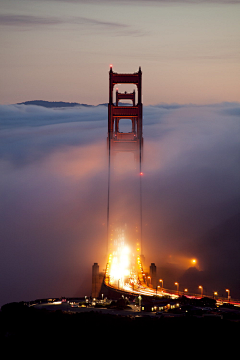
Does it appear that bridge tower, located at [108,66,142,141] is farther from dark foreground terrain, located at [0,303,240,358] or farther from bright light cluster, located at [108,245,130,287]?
dark foreground terrain, located at [0,303,240,358]

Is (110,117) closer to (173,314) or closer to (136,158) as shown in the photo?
(136,158)

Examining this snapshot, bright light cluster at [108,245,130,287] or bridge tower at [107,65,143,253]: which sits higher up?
bridge tower at [107,65,143,253]

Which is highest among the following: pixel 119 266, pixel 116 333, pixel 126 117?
pixel 126 117

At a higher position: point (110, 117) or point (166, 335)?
point (110, 117)

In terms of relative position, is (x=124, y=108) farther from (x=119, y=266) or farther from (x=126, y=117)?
(x=119, y=266)

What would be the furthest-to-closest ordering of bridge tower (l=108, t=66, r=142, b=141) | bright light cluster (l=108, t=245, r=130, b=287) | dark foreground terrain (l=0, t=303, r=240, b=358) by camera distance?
bridge tower (l=108, t=66, r=142, b=141), bright light cluster (l=108, t=245, r=130, b=287), dark foreground terrain (l=0, t=303, r=240, b=358)

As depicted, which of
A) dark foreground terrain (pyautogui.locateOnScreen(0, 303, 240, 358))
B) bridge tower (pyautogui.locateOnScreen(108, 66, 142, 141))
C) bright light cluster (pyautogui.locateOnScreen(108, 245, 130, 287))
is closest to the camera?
dark foreground terrain (pyautogui.locateOnScreen(0, 303, 240, 358))

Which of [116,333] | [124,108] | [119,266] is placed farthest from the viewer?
[124,108]

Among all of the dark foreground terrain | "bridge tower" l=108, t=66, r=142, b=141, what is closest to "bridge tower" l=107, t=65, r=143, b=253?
"bridge tower" l=108, t=66, r=142, b=141

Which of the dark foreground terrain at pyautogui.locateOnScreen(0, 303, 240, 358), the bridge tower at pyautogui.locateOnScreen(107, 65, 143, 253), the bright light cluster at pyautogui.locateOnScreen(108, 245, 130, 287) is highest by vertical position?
the bridge tower at pyautogui.locateOnScreen(107, 65, 143, 253)

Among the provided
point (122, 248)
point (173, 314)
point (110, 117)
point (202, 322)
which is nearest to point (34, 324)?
point (173, 314)

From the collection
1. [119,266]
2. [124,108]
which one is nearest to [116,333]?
[119,266]
